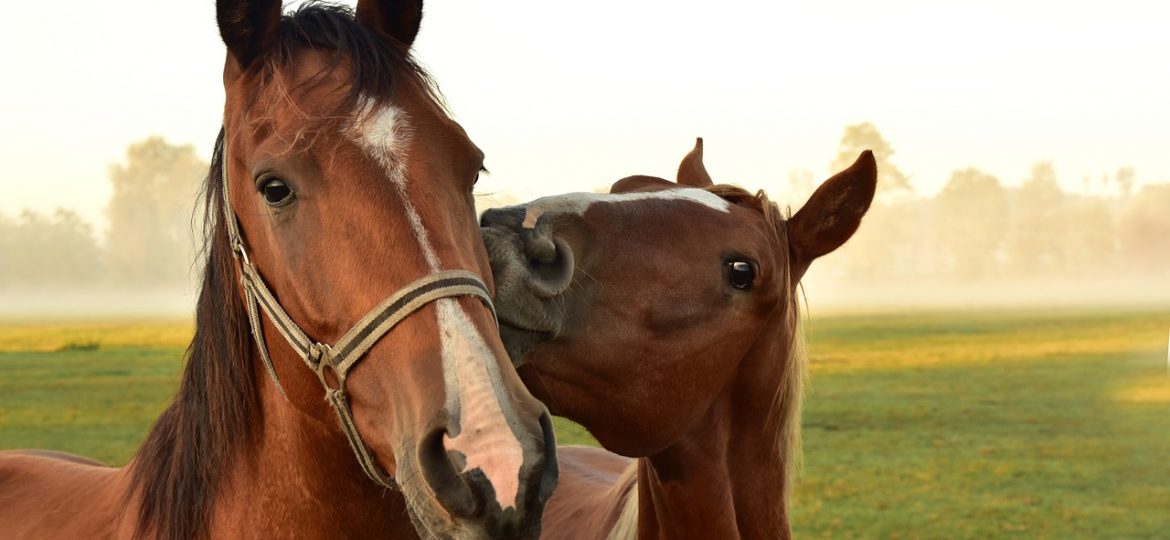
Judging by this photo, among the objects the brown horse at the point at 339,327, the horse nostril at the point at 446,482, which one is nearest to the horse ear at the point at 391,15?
the brown horse at the point at 339,327

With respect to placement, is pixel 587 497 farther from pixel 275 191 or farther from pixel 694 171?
pixel 275 191

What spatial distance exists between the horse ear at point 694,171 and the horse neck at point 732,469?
0.88 m

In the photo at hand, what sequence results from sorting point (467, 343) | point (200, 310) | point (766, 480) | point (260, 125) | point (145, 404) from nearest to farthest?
point (467, 343) → point (260, 125) → point (200, 310) → point (766, 480) → point (145, 404)

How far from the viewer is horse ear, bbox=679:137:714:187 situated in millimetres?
4016

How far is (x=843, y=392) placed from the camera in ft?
66.1

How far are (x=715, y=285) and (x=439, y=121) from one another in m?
1.24

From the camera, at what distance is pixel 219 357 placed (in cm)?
245

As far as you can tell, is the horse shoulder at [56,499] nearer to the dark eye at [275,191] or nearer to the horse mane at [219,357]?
the horse mane at [219,357]

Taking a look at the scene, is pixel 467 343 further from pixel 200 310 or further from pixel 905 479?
pixel 905 479

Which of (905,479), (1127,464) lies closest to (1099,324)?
(1127,464)

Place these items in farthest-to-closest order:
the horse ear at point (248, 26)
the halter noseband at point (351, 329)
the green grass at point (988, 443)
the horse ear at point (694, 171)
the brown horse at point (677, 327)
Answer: the green grass at point (988, 443), the horse ear at point (694, 171), the brown horse at point (677, 327), the horse ear at point (248, 26), the halter noseband at point (351, 329)

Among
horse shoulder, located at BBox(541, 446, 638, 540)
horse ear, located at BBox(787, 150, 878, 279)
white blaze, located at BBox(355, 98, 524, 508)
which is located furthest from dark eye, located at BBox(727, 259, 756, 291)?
white blaze, located at BBox(355, 98, 524, 508)

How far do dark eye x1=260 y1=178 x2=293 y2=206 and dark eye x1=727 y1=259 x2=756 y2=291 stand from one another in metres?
1.53

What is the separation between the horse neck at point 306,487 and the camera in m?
2.34
